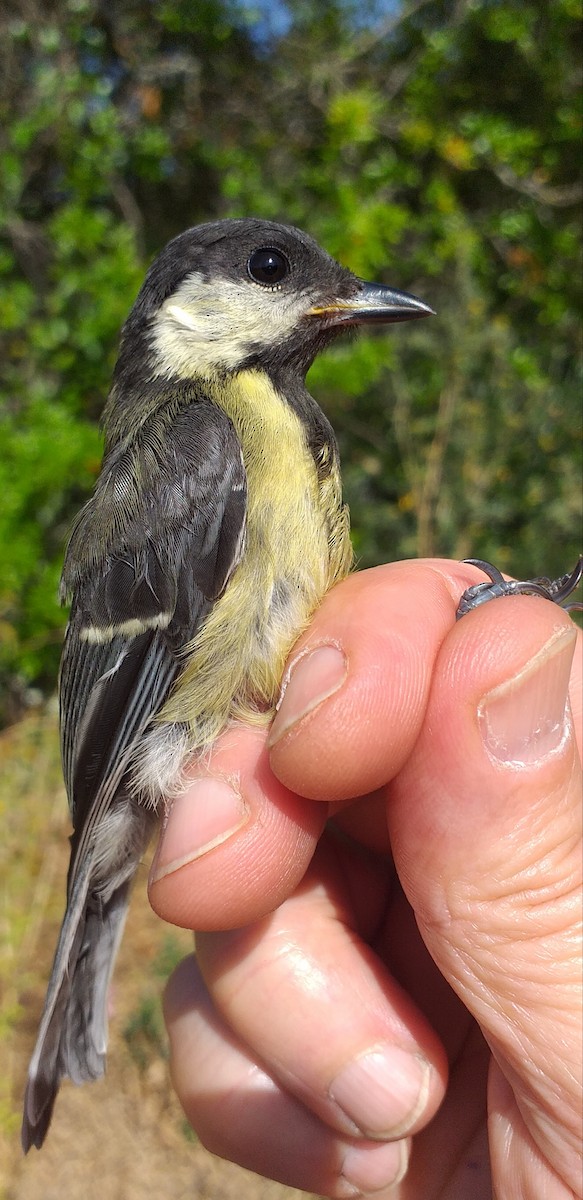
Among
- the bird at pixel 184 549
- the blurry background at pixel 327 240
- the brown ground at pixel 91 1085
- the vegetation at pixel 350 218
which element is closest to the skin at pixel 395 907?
the bird at pixel 184 549

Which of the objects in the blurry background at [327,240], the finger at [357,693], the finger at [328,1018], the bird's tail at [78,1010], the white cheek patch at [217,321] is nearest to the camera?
the finger at [357,693]

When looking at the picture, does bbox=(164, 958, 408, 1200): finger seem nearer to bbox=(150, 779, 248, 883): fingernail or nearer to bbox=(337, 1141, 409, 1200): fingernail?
bbox=(337, 1141, 409, 1200): fingernail

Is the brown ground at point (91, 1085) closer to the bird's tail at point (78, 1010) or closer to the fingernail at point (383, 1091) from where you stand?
the bird's tail at point (78, 1010)

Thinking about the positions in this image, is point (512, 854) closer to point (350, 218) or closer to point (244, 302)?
point (244, 302)

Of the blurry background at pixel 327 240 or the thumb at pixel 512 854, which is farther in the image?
the blurry background at pixel 327 240

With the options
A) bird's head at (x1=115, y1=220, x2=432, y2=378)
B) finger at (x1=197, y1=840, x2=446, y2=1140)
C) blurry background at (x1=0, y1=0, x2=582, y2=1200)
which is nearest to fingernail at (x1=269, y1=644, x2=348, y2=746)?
finger at (x1=197, y1=840, x2=446, y2=1140)

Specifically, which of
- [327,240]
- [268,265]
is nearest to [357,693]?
[268,265]
